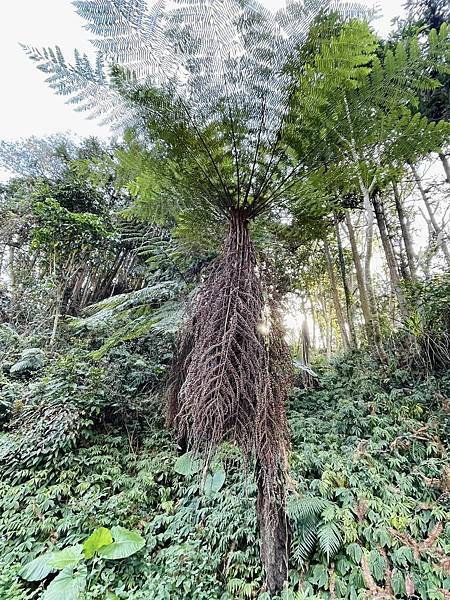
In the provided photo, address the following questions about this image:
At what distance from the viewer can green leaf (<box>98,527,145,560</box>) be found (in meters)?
2.02

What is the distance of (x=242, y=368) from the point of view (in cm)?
117

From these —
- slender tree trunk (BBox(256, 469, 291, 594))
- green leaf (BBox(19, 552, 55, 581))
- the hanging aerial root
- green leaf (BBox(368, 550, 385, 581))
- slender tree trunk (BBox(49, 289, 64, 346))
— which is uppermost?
slender tree trunk (BBox(49, 289, 64, 346))

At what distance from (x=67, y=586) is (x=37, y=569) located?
0.35 m

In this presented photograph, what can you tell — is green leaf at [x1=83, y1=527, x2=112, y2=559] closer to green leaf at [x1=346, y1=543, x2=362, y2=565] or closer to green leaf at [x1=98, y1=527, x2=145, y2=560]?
green leaf at [x1=98, y1=527, x2=145, y2=560]

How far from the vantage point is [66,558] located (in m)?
1.94

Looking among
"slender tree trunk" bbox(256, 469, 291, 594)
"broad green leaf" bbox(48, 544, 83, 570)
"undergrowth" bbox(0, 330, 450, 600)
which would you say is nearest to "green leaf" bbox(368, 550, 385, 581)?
"undergrowth" bbox(0, 330, 450, 600)

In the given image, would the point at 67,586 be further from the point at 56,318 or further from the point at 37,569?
the point at 56,318

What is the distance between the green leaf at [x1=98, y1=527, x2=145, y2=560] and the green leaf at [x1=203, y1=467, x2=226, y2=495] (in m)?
0.62

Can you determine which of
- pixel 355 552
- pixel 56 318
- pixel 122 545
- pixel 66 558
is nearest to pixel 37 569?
pixel 66 558

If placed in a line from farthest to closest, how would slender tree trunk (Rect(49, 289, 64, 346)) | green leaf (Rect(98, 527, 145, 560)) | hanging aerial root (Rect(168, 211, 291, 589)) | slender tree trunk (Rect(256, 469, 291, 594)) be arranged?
slender tree trunk (Rect(49, 289, 64, 346)), green leaf (Rect(98, 527, 145, 560)), slender tree trunk (Rect(256, 469, 291, 594)), hanging aerial root (Rect(168, 211, 291, 589))

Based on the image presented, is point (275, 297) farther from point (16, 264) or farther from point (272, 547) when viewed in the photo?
point (16, 264)

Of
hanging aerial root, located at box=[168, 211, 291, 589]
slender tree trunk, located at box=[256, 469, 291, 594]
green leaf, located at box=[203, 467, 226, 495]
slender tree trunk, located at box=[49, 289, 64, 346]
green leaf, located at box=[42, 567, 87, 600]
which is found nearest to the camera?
hanging aerial root, located at box=[168, 211, 291, 589]

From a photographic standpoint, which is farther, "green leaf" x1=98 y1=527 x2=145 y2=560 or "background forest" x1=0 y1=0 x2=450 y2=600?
"green leaf" x1=98 y1=527 x2=145 y2=560

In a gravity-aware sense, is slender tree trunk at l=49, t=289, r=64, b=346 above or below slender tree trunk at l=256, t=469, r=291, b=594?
above
